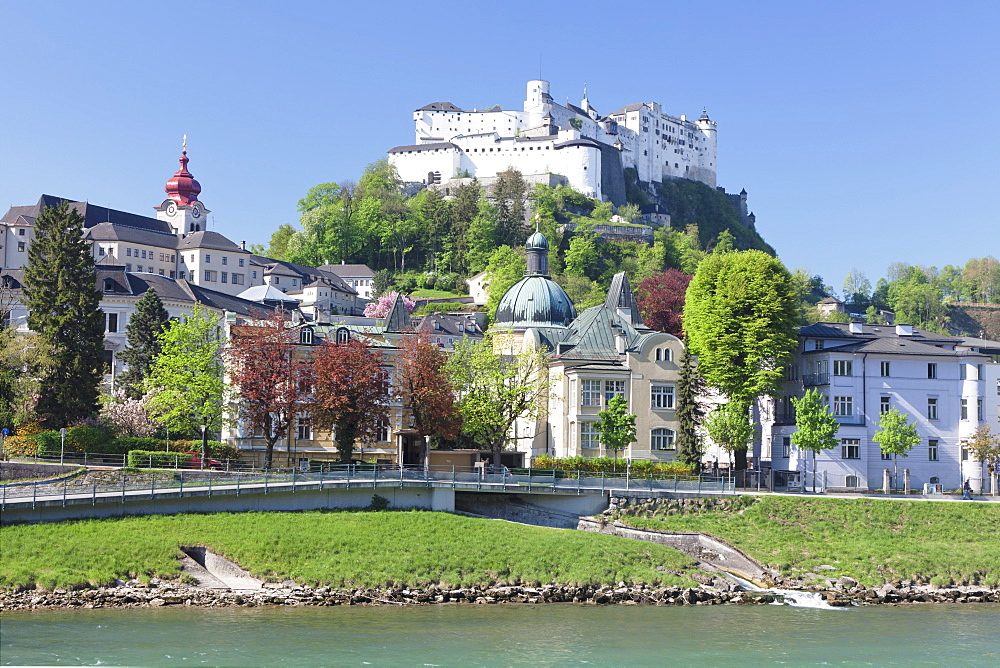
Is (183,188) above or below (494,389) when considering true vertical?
above

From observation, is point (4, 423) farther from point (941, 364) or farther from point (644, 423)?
point (941, 364)

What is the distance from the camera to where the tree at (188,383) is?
60656 millimetres

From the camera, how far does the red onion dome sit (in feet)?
506

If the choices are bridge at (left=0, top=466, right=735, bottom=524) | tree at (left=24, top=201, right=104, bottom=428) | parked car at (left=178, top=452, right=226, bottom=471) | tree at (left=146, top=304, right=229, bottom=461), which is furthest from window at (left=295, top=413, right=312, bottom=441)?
bridge at (left=0, top=466, right=735, bottom=524)

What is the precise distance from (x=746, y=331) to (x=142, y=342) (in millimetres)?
38205

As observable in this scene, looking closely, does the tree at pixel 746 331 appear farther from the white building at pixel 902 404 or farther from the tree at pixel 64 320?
the tree at pixel 64 320

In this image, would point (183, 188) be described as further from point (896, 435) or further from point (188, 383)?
point (896, 435)

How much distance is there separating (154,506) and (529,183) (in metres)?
143

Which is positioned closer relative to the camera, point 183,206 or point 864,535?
point 864,535

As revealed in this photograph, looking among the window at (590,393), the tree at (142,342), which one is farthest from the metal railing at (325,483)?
the tree at (142,342)

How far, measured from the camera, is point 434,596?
41.3 metres

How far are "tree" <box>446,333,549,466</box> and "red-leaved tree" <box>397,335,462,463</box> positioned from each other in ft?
4.05

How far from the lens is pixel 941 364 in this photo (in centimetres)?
6581

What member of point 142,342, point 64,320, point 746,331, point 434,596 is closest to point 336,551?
point 434,596
